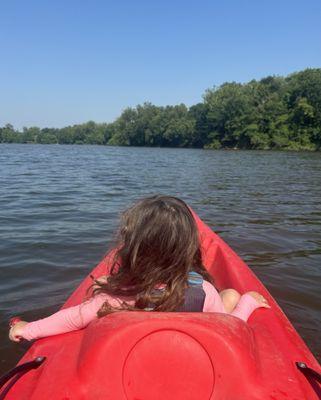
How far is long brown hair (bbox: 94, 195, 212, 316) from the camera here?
75.4 inches

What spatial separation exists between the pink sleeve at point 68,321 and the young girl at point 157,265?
10mm

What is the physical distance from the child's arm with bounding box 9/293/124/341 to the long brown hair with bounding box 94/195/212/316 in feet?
0.45

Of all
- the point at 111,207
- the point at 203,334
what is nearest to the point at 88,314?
the point at 203,334

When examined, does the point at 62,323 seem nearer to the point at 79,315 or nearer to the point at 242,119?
the point at 79,315

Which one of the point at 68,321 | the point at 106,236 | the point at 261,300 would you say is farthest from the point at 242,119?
the point at 68,321

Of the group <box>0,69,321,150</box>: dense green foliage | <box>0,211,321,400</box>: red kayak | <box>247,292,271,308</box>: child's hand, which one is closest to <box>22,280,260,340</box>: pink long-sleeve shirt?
<box>0,211,321,400</box>: red kayak

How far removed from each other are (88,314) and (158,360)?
53 cm

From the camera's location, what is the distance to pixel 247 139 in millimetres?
54875

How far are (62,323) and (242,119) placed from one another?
56.1 m

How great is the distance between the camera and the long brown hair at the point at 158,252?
6.28ft

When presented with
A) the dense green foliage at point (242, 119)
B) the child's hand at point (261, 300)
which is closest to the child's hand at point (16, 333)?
the child's hand at point (261, 300)

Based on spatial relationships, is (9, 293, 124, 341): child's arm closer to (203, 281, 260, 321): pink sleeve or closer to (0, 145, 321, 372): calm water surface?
(203, 281, 260, 321): pink sleeve

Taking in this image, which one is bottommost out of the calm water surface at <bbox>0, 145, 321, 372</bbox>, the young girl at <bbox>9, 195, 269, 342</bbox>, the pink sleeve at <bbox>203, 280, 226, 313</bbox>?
the calm water surface at <bbox>0, 145, 321, 372</bbox>

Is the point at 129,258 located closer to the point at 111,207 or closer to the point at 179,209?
the point at 179,209
